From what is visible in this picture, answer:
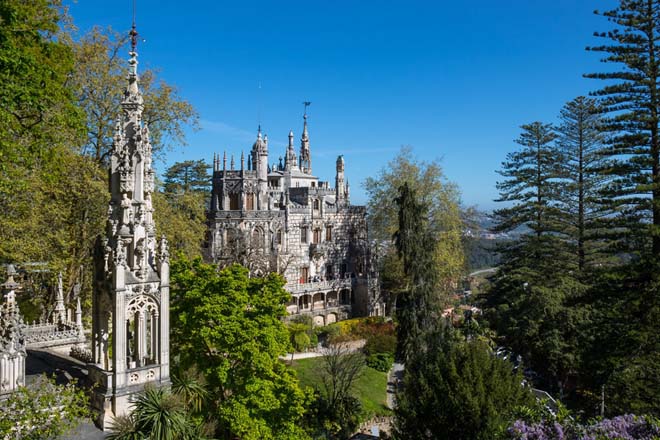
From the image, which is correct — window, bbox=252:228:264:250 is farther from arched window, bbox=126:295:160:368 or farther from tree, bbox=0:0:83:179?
arched window, bbox=126:295:160:368

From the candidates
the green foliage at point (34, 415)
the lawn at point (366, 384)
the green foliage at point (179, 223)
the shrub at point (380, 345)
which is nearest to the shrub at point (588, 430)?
the green foliage at point (34, 415)

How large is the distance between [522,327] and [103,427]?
2123cm

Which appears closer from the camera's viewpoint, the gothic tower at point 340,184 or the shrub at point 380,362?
the shrub at point 380,362

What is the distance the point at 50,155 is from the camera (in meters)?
14.7

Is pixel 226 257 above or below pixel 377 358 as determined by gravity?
above

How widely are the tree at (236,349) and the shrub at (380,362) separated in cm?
1367

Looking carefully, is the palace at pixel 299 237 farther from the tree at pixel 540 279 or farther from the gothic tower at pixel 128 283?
the gothic tower at pixel 128 283

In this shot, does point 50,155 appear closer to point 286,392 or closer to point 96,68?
point 96,68

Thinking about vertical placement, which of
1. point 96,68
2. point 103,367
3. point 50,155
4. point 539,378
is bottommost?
point 539,378

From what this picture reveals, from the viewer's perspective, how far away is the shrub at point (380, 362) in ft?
94.1

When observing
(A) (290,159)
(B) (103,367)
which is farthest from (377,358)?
(A) (290,159)

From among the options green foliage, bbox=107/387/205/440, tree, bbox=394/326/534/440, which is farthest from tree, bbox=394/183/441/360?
green foliage, bbox=107/387/205/440

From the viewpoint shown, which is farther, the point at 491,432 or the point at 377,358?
the point at 377,358

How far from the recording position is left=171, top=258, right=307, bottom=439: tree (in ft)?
46.8
